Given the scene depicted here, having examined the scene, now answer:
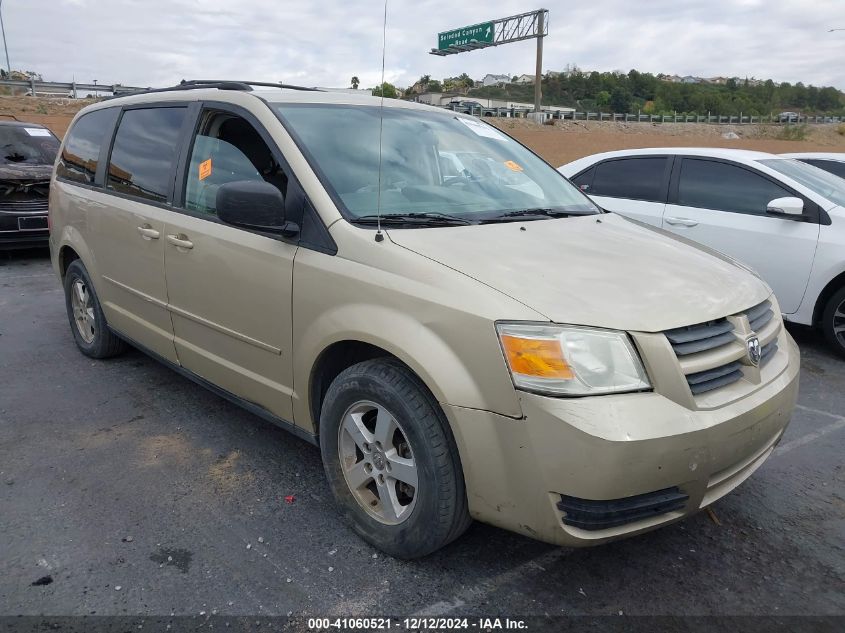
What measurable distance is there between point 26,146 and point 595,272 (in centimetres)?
934

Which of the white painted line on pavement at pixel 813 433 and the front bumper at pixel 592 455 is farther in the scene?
the white painted line on pavement at pixel 813 433

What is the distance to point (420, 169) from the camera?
3.21 m

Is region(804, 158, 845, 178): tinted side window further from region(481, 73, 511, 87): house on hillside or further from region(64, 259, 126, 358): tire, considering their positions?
region(481, 73, 511, 87): house on hillside

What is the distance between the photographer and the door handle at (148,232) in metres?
3.66

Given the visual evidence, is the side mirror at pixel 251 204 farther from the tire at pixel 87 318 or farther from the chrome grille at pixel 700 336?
the tire at pixel 87 318

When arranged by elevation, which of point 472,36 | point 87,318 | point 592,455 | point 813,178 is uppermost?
point 472,36

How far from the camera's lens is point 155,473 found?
3.29m

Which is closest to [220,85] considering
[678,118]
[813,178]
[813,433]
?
[813,433]

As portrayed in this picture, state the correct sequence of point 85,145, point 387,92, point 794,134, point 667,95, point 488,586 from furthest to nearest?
point 667,95 < point 794,134 < point 85,145 < point 387,92 < point 488,586

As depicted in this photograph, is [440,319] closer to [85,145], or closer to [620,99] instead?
[85,145]

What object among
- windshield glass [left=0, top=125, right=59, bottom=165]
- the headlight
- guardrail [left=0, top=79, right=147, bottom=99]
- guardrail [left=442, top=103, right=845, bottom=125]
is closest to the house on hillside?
guardrail [left=442, top=103, right=845, bottom=125]

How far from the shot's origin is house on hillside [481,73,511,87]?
8694 centimetres

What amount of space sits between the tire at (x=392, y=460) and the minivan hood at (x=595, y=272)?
1.63 ft

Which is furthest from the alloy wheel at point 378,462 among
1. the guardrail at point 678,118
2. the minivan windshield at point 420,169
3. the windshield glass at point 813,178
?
the guardrail at point 678,118
